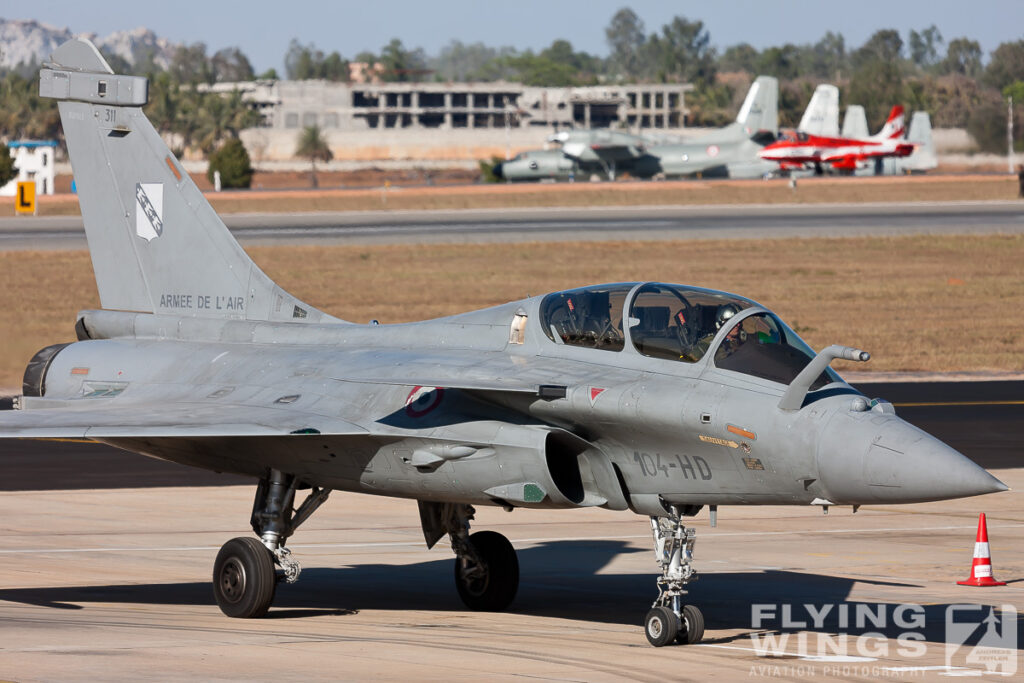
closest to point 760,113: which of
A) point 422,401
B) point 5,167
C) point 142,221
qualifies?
point 5,167

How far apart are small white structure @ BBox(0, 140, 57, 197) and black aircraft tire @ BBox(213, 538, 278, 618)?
107009 mm

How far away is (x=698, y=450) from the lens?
39.5ft

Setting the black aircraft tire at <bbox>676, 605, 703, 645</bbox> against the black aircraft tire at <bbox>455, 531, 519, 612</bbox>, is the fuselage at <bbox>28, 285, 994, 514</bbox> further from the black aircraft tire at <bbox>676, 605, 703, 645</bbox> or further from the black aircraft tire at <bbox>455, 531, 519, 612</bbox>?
the black aircraft tire at <bbox>455, 531, 519, 612</bbox>

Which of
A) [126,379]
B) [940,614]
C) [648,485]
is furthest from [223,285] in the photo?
[940,614]

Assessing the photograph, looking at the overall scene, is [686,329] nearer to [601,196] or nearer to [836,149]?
[601,196]

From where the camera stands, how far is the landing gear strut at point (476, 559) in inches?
569

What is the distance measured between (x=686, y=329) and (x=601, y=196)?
280 ft

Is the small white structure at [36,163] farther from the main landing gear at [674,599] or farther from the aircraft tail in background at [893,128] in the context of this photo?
the main landing gear at [674,599]

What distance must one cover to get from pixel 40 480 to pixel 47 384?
645 centimetres

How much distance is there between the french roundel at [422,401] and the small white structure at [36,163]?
4243 inches

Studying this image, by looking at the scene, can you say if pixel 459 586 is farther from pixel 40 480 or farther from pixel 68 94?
pixel 40 480

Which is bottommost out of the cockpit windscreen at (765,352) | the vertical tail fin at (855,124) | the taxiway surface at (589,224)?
the taxiway surface at (589,224)

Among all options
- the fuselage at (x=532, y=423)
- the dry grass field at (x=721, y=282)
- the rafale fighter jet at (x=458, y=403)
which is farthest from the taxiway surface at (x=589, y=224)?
the fuselage at (x=532, y=423)

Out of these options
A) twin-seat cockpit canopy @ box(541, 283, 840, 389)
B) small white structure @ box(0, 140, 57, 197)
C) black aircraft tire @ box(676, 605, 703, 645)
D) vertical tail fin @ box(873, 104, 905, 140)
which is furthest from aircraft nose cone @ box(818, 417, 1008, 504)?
small white structure @ box(0, 140, 57, 197)
